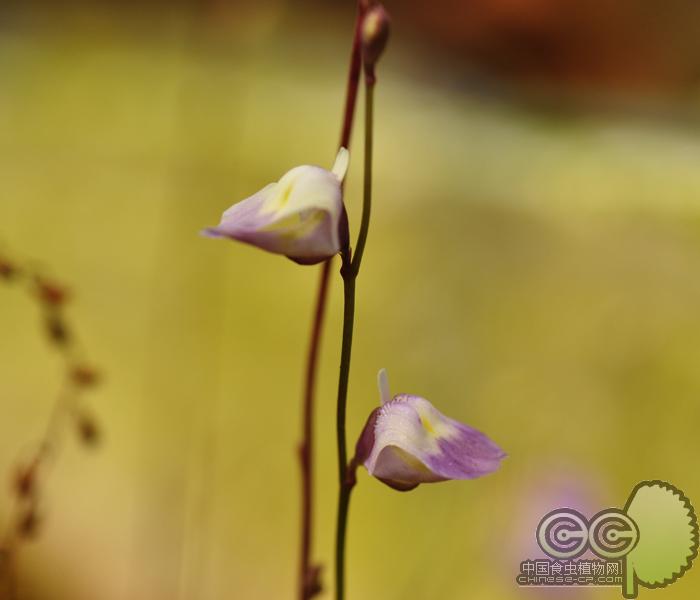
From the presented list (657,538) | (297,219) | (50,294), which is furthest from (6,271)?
(657,538)

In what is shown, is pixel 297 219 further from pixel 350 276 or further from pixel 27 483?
pixel 27 483

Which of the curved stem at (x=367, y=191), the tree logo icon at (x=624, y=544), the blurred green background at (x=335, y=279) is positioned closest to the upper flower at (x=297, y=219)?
the curved stem at (x=367, y=191)

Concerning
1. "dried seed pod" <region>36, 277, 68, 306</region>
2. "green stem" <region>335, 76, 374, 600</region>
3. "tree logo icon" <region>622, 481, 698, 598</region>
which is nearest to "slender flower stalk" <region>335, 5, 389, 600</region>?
"green stem" <region>335, 76, 374, 600</region>

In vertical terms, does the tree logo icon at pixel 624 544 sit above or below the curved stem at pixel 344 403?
below

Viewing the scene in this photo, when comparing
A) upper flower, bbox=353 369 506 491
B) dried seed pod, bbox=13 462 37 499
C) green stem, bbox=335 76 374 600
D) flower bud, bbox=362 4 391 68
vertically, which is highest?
flower bud, bbox=362 4 391 68

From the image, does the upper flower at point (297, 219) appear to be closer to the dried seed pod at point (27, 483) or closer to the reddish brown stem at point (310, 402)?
the reddish brown stem at point (310, 402)

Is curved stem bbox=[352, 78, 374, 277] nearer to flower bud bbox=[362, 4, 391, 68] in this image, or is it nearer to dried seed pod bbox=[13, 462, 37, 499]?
flower bud bbox=[362, 4, 391, 68]

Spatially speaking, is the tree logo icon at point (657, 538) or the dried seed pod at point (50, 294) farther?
the dried seed pod at point (50, 294)
